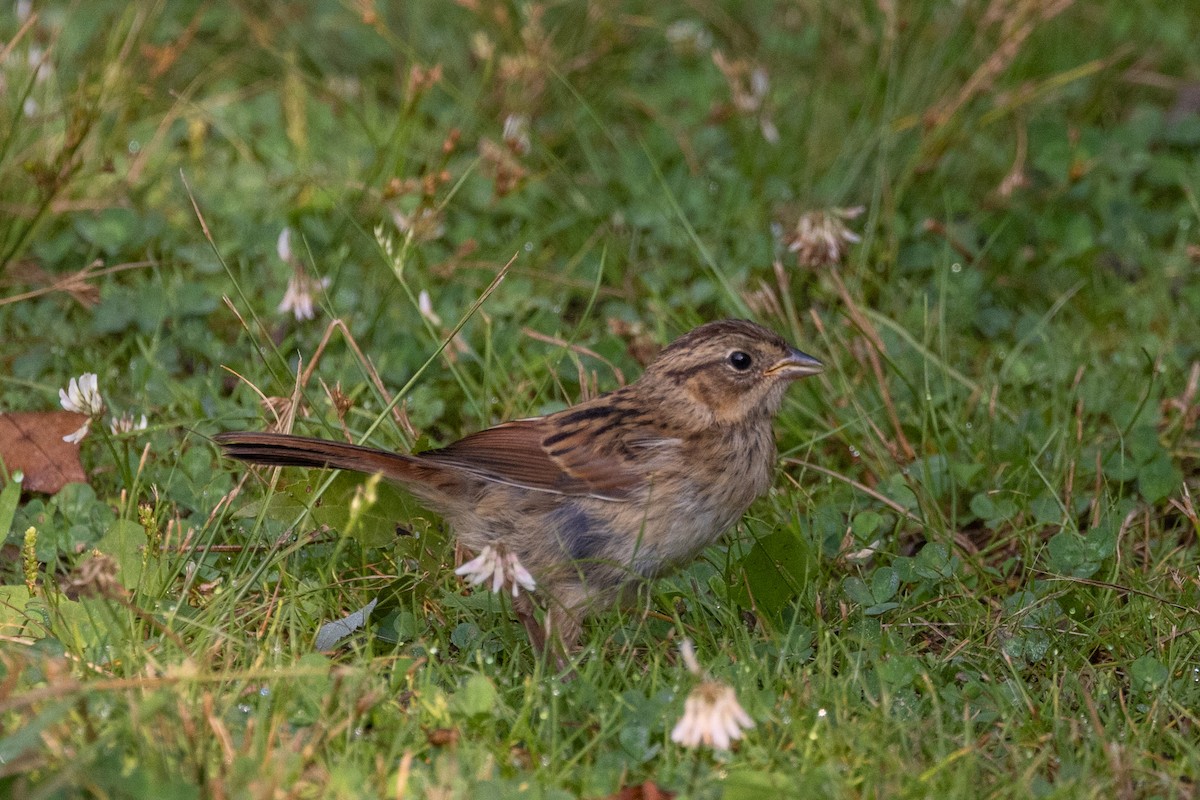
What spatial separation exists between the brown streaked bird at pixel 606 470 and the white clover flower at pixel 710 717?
850 millimetres

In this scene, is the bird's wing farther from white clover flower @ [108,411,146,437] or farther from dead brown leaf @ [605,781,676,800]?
dead brown leaf @ [605,781,676,800]

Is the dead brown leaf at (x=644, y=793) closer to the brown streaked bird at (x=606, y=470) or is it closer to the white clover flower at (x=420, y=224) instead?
the brown streaked bird at (x=606, y=470)

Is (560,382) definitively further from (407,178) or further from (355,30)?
(355,30)

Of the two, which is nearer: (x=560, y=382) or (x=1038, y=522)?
(x=1038, y=522)

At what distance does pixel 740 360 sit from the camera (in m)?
4.68

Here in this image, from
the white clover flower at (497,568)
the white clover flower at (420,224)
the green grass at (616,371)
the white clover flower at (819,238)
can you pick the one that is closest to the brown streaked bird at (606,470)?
the green grass at (616,371)

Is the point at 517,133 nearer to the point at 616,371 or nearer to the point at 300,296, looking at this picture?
the point at 616,371

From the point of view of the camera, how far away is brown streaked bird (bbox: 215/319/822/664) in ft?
14.0

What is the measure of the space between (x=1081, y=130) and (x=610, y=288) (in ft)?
7.95

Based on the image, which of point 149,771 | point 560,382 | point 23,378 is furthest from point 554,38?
point 149,771

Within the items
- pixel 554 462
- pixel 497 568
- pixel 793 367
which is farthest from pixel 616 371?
pixel 497 568

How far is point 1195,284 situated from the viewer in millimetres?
6254

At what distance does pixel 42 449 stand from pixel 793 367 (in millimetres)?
2369

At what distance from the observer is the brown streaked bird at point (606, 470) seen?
167 inches
